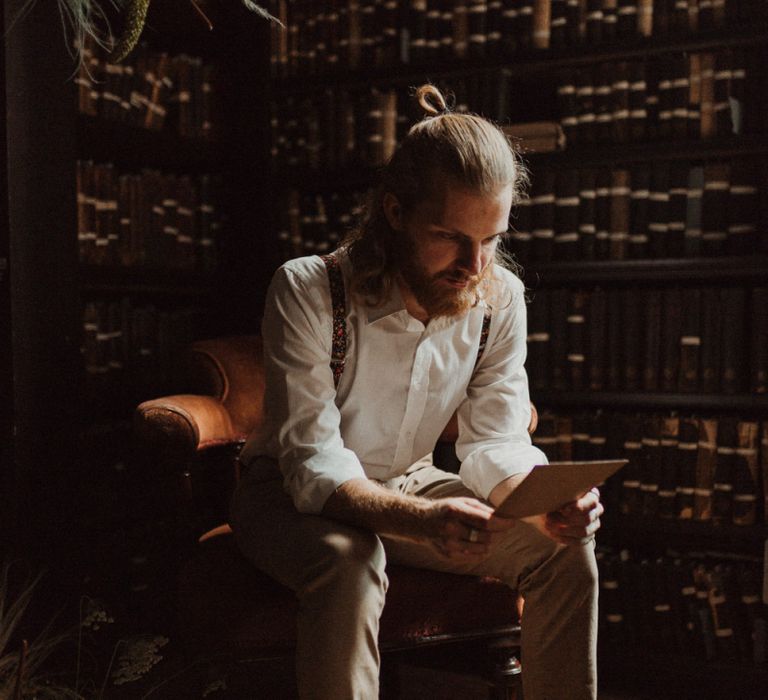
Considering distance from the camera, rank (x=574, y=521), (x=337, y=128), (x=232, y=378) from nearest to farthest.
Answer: (x=574, y=521) → (x=232, y=378) → (x=337, y=128)

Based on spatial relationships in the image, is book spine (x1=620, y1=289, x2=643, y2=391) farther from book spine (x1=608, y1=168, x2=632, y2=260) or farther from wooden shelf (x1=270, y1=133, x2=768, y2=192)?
wooden shelf (x1=270, y1=133, x2=768, y2=192)

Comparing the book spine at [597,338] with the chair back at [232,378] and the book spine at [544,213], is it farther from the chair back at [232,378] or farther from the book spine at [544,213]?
the chair back at [232,378]

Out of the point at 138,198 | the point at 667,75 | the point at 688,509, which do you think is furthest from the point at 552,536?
the point at 138,198

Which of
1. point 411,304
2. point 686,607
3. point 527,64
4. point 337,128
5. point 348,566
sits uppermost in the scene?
point 527,64

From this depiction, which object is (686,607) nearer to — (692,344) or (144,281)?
(692,344)

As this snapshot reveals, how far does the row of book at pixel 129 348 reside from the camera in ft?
7.29

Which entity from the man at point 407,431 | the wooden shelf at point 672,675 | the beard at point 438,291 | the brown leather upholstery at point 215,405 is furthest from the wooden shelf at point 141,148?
the wooden shelf at point 672,675

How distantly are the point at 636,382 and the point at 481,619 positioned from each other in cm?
111

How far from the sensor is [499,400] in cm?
144

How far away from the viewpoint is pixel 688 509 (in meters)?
2.11

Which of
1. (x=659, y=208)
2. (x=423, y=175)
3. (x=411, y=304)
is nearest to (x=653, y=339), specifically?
(x=659, y=208)

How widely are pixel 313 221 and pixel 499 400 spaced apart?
1.26m

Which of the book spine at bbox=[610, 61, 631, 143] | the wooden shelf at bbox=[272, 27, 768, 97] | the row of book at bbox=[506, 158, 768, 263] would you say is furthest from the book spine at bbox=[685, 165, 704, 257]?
the wooden shelf at bbox=[272, 27, 768, 97]

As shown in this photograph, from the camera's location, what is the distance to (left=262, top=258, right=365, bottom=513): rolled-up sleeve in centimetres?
117
